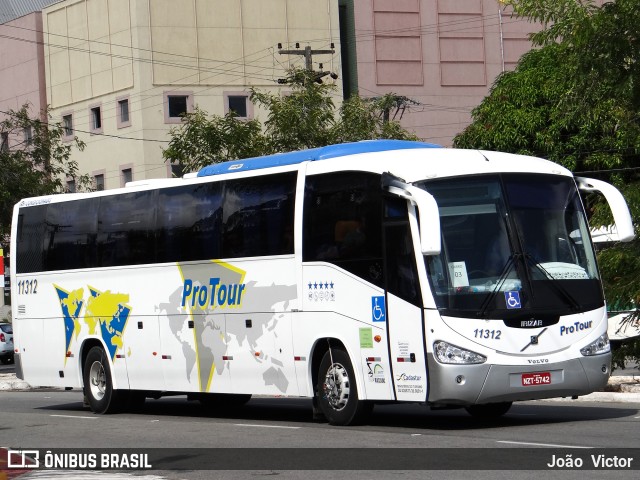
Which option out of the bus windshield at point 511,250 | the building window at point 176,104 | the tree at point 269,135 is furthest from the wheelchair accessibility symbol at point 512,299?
the building window at point 176,104

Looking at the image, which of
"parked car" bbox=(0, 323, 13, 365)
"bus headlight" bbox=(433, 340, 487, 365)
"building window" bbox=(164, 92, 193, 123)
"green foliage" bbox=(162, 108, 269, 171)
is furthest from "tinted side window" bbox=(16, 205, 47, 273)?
"building window" bbox=(164, 92, 193, 123)

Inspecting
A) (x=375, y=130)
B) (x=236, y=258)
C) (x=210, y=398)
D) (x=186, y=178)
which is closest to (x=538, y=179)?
(x=236, y=258)

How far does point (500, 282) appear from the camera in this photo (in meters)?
15.6

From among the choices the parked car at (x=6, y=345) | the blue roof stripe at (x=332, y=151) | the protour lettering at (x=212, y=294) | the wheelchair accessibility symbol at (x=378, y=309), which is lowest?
the parked car at (x=6, y=345)

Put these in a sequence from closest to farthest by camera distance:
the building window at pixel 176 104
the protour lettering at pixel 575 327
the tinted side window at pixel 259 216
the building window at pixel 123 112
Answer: the protour lettering at pixel 575 327, the tinted side window at pixel 259 216, the building window at pixel 176 104, the building window at pixel 123 112

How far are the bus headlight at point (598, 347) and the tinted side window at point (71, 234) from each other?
889 cm

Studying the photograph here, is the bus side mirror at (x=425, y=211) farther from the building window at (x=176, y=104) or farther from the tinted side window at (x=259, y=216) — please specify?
the building window at (x=176, y=104)

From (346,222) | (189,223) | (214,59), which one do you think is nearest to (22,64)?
(214,59)

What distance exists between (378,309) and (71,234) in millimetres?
7756

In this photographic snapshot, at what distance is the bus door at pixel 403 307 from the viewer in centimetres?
1559

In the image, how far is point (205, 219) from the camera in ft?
63.8

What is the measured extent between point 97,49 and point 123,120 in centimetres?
398

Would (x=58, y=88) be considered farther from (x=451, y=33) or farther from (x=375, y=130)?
(x=375, y=130)

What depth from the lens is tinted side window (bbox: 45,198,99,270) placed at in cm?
2191
